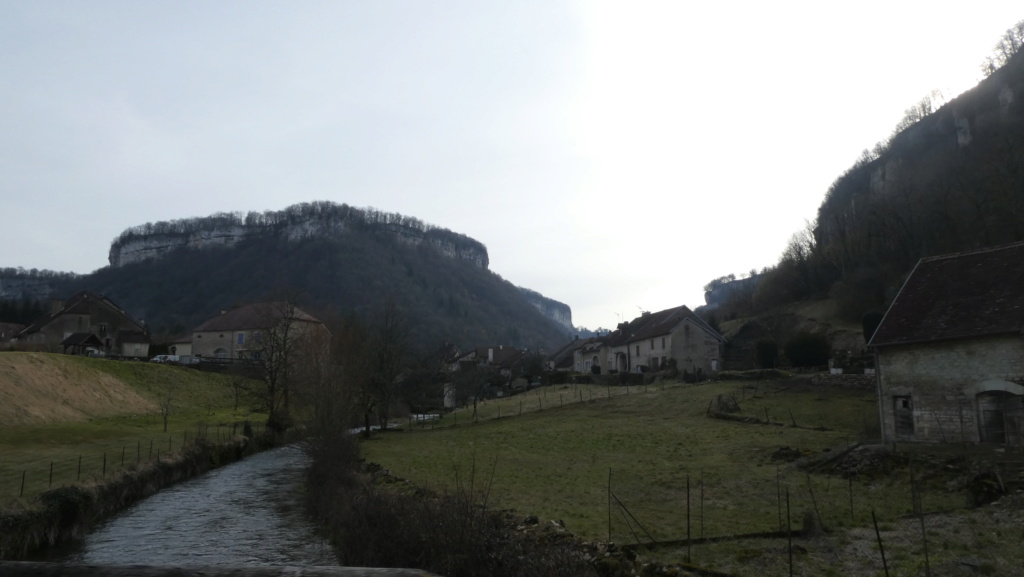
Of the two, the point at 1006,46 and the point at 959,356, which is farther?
the point at 1006,46

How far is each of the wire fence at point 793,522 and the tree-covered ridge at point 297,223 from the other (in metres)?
132

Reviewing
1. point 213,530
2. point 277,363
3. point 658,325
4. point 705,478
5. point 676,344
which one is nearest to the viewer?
point 213,530

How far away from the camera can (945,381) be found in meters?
23.6

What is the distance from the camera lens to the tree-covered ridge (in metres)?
148

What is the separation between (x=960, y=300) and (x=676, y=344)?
35473 millimetres

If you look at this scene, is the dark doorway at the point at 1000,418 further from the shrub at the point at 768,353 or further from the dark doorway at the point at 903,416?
the shrub at the point at 768,353

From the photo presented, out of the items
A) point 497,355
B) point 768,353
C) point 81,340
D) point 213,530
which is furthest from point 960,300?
point 497,355

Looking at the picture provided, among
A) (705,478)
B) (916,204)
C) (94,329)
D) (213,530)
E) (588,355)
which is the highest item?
(916,204)

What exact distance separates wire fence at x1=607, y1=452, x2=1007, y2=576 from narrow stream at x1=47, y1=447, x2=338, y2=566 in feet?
24.9

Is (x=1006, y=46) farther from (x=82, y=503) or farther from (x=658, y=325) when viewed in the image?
(x=82, y=503)

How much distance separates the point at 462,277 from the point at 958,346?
4950 inches

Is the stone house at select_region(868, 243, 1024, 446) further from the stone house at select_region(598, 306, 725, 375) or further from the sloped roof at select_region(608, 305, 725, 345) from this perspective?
the sloped roof at select_region(608, 305, 725, 345)

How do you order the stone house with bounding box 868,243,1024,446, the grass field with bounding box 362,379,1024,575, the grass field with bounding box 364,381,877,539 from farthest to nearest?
the stone house with bounding box 868,243,1024,446, the grass field with bounding box 364,381,877,539, the grass field with bounding box 362,379,1024,575

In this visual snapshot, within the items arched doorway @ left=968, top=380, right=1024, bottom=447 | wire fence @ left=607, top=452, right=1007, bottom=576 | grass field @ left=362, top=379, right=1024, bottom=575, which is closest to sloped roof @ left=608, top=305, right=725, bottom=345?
grass field @ left=362, top=379, right=1024, bottom=575
